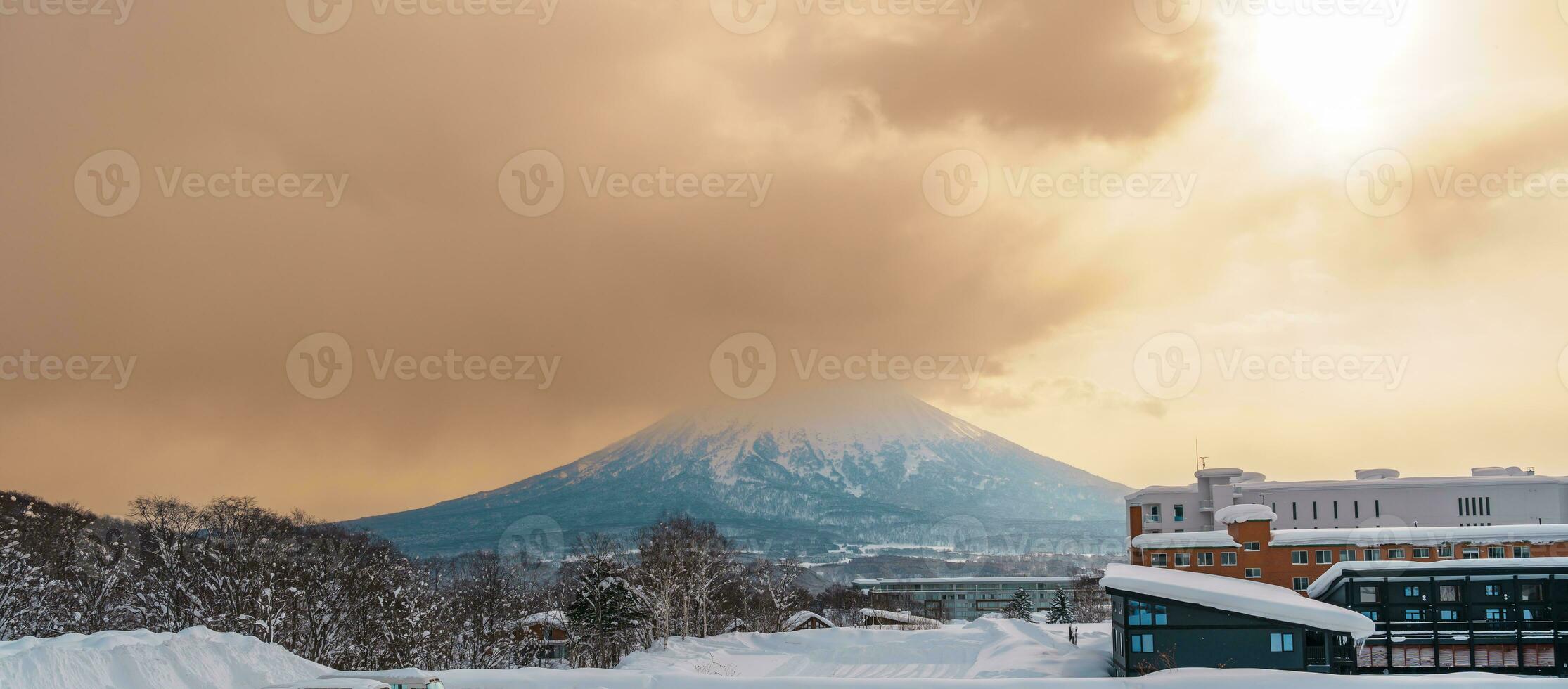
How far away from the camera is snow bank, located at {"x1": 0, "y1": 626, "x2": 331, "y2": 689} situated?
1678 centimetres

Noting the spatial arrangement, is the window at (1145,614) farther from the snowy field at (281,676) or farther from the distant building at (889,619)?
the distant building at (889,619)

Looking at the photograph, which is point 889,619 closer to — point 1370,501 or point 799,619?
point 799,619

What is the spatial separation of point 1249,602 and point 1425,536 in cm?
1736

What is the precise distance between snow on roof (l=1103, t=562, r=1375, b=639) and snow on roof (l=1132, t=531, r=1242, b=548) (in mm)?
8371

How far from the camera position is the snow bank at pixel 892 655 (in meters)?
33.8

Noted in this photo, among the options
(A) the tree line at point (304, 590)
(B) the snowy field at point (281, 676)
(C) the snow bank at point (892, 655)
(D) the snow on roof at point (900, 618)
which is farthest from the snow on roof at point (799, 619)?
(B) the snowy field at point (281, 676)

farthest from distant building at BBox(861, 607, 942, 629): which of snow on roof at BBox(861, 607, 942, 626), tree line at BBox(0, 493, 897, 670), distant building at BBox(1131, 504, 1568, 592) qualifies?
distant building at BBox(1131, 504, 1568, 592)

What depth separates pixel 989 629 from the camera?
47.3m

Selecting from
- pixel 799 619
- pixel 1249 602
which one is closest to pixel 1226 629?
pixel 1249 602

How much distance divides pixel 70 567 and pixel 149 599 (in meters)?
4.95

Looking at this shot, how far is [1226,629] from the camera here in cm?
2775

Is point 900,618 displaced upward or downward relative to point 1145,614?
downward

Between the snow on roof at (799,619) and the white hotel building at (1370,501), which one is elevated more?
the white hotel building at (1370,501)

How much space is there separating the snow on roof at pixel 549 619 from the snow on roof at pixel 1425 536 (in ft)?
121
